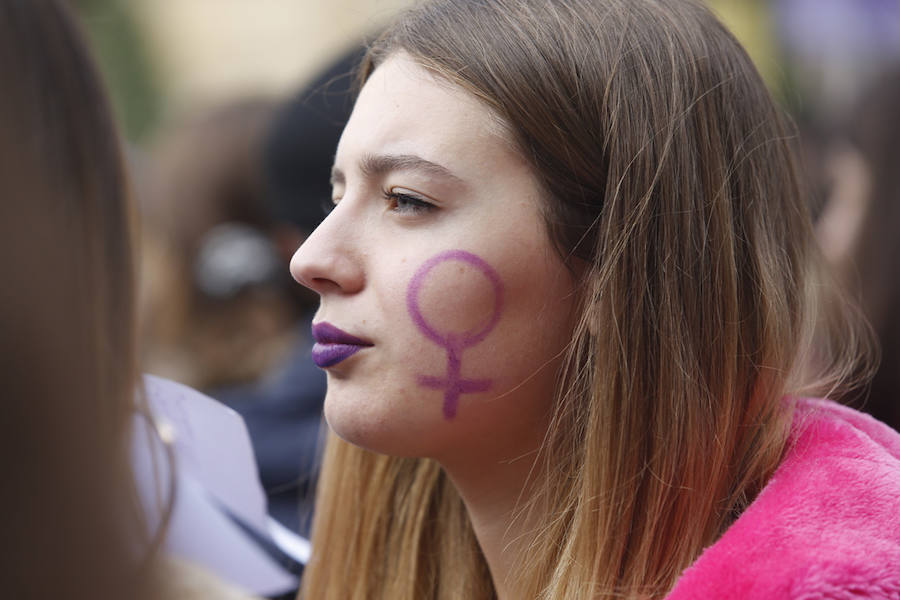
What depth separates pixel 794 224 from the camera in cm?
176

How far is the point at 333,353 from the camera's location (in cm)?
162

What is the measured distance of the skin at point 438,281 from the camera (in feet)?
5.14

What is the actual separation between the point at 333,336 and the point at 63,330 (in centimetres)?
71

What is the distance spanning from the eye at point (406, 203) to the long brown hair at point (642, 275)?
177mm

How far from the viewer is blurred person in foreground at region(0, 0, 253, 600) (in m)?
0.90

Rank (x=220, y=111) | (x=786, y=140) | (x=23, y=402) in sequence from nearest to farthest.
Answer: (x=23, y=402), (x=786, y=140), (x=220, y=111)

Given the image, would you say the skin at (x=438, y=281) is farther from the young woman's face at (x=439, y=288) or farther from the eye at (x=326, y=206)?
the eye at (x=326, y=206)

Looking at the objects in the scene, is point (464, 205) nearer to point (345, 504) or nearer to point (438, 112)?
point (438, 112)

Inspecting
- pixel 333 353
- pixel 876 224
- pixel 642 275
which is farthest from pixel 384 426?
pixel 876 224

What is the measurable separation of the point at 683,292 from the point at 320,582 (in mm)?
944

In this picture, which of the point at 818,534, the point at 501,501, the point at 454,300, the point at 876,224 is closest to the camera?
the point at 818,534

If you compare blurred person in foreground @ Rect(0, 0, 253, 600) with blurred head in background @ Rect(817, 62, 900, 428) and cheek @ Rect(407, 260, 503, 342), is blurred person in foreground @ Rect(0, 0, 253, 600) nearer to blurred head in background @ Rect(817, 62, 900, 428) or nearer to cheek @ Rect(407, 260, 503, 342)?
cheek @ Rect(407, 260, 503, 342)

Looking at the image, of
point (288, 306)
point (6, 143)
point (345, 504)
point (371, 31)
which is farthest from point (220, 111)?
point (6, 143)

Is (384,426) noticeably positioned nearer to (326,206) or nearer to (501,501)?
(501,501)
